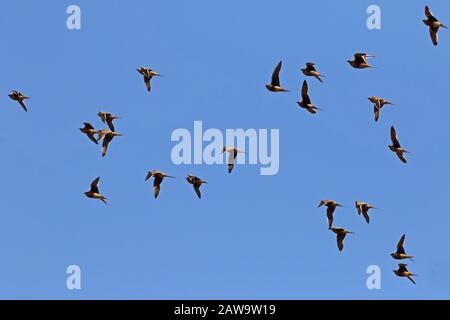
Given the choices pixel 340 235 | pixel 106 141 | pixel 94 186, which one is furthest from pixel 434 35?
pixel 94 186

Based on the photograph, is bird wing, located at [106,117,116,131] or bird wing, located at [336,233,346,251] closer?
bird wing, located at [336,233,346,251]

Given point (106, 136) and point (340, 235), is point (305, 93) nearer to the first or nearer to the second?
point (340, 235)

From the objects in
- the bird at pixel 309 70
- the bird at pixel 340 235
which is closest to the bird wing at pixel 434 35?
the bird at pixel 309 70

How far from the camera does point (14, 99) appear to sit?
54875 mm

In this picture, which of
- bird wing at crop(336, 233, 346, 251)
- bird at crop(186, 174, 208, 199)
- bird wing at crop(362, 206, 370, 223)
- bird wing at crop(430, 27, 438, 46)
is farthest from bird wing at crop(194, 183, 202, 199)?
bird wing at crop(430, 27, 438, 46)

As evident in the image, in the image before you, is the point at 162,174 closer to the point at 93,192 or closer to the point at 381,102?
the point at 93,192

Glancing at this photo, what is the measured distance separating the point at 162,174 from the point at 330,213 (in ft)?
23.5

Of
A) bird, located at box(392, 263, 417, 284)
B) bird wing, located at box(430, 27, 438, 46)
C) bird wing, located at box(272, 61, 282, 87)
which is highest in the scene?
bird wing, located at box(430, 27, 438, 46)

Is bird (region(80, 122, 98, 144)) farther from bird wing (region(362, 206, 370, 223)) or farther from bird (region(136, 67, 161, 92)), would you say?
bird wing (region(362, 206, 370, 223))
